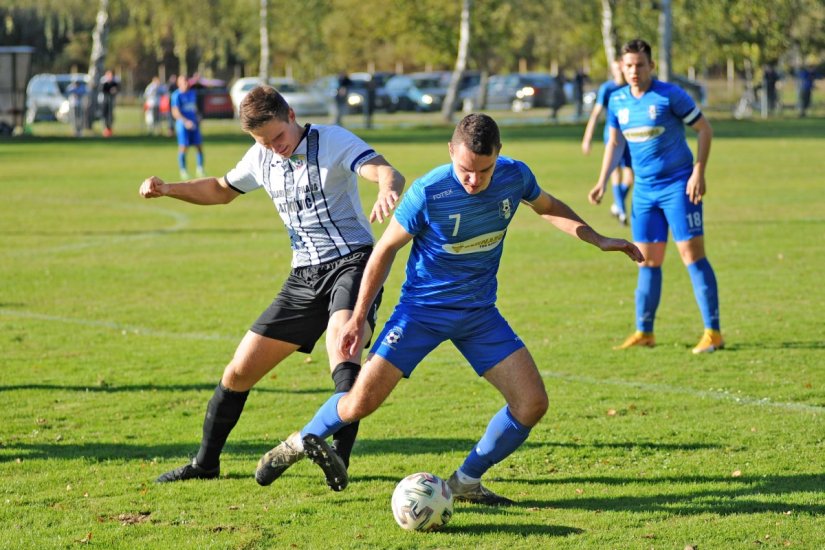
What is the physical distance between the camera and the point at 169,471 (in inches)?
261

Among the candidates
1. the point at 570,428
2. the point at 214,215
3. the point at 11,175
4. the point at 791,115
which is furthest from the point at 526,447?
the point at 791,115

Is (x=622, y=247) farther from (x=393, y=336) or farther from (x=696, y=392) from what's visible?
(x=696, y=392)

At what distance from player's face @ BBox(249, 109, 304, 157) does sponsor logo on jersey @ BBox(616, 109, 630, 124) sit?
4.20 meters

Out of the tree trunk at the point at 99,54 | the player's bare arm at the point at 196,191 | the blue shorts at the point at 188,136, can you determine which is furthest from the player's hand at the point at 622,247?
the tree trunk at the point at 99,54

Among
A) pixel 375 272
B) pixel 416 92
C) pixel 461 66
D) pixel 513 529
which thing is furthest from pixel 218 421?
pixel 416 92

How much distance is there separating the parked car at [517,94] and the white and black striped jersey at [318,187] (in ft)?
157

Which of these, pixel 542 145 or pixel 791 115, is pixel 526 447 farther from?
pixel 791 115

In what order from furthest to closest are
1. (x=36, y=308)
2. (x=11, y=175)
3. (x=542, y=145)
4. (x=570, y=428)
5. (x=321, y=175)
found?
1. (x=542, y=145)
2. (x=11, y=175)
3. (x=36, y=308)
4. (x=570, y=428)
5. (x=321, y=175)

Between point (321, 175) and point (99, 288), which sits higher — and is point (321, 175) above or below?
above

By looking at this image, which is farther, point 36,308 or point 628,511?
point 36,308

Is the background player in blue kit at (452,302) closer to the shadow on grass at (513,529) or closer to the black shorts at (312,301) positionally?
the shadow on grass at (513,529)

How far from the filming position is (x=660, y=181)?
32.0 feet

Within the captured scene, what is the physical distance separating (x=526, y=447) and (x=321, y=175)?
2.05 m

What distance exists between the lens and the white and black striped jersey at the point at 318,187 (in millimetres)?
6398
